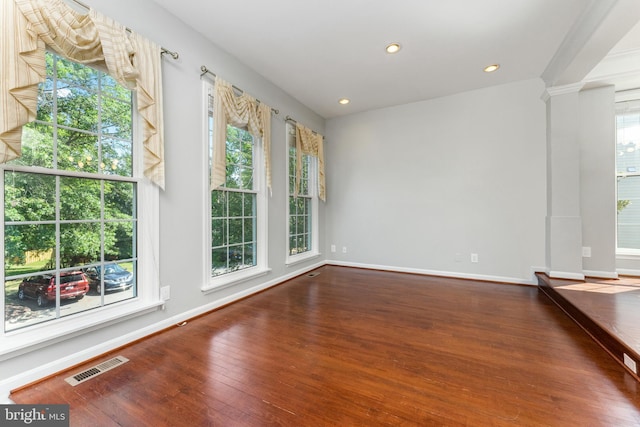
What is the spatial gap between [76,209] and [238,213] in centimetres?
157

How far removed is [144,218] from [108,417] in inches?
55.0

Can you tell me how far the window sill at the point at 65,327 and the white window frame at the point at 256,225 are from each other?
66cm

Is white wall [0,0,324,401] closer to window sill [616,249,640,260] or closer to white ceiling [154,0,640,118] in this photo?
white ceiling [154,0,640,118]

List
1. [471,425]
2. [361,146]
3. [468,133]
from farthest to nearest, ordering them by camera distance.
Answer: [361,146], [468,133], [471,425]

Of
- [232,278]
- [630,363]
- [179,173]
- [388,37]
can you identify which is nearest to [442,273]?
[630,363]

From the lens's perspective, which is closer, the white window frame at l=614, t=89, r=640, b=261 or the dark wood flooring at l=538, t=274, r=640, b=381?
the dark wood flooring at l=538, t=274, r=640, b=381

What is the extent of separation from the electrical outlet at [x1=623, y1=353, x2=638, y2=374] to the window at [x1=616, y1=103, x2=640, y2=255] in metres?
2.86

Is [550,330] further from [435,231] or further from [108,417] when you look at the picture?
[108,417]

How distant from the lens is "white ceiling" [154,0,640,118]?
2299 mm

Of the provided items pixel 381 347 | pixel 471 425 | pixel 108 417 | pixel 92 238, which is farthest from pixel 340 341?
pixel 92 238

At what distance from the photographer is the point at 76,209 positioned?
6.00 ft

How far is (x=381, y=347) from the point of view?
6.65 ft

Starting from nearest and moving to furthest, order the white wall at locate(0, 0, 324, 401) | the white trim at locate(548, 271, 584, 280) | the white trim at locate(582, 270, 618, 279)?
1. the white wall at locate(0, 0, 324, 401)
2. the white trim at locate(548, 271, 584, 280)
3. the white trim at locate(582, 270, 618, 279)

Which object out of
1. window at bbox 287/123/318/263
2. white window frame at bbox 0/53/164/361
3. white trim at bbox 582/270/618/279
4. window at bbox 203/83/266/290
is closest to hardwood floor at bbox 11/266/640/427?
white window frame at bbox 0/53/164/361
